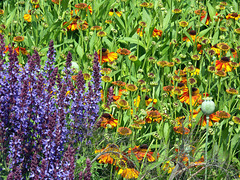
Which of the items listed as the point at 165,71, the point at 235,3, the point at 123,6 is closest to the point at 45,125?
the point at 165,71

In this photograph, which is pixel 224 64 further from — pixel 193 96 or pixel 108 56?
pixel 108 56

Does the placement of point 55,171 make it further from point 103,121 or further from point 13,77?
point 103,121

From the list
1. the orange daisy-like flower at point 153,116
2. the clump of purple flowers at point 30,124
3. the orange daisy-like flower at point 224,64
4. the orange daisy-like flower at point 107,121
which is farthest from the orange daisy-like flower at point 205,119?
the clump of purple flowers at point 30,124

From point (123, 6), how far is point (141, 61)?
A: 796 millimetres

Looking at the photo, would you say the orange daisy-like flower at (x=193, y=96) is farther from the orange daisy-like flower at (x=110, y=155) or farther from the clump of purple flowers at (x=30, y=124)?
the clump of purple flowers at (x=30, y=124)

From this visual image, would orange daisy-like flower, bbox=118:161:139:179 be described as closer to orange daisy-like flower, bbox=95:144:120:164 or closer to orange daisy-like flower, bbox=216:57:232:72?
orange daisy-like flower, bbox=95:144:120:164

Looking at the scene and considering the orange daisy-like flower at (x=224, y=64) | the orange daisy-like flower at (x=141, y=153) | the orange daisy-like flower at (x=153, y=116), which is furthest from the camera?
the orange daisy-like flower at (x=224, y=64)

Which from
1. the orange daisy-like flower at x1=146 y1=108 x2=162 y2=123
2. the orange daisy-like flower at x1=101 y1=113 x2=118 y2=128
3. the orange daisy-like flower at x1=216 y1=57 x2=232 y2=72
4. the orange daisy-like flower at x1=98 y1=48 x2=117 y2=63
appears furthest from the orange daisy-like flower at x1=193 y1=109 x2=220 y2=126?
the orange daisy-like flower at x1=98 y1=48 x2=117 y2=63

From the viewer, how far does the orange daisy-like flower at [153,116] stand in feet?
9.60

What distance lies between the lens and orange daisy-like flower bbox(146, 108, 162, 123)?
115 inches

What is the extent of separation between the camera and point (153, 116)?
293cm

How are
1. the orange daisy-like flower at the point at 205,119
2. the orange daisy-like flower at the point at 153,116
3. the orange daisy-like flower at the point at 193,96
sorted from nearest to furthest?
1. the orange daisy-like flower at the point at 153,116
2. the orange daisy-like flower at the point at 205,119
3. the orange daisy-like flower at the point at 193,96

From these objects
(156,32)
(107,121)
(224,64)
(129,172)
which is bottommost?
(129,172)

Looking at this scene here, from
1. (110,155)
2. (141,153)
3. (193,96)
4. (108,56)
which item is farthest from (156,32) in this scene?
(110,155)
